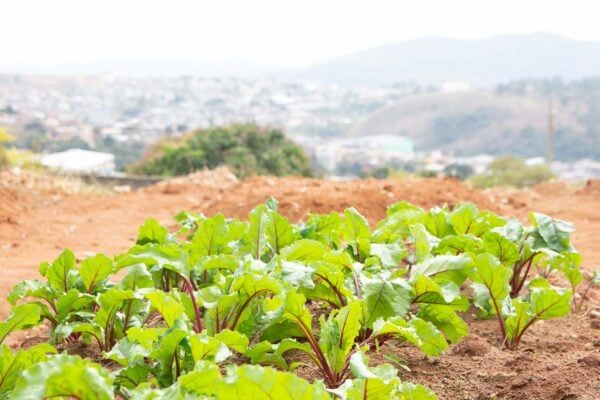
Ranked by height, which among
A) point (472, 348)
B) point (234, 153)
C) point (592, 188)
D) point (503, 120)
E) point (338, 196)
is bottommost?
point (503, 120)

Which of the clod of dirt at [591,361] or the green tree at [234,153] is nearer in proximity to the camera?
the clod of dirt at [591,361]

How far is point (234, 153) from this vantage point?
677 inches

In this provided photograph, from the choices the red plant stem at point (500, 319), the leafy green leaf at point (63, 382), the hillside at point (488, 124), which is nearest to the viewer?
the leafy green leaf at point (63, 382)

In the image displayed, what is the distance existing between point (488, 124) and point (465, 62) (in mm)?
60442

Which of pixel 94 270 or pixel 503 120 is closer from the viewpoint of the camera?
pixel 94 270

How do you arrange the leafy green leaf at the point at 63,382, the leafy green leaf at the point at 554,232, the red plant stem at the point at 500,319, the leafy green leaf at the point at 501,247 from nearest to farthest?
the leafy green leaf at the point at 63,382, the red plant stem at the point at 500,319, the leafy green leaf at the point at 501,247, the leafy green leaf at the point at 554,232

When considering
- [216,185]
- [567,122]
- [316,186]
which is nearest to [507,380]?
[316,186]

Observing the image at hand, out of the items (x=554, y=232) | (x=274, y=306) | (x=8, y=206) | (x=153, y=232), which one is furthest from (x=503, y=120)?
(x=274, y=306)

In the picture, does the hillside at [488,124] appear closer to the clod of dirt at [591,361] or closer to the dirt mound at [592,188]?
the dirt mound at [592,188]

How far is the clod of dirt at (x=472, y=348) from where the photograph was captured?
270 cm

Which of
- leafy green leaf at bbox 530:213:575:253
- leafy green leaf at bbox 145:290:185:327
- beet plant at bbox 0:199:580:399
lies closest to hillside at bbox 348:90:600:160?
leafy green leaf at bbox 530:213:575:253

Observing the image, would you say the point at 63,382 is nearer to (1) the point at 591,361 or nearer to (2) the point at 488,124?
(1) the point at 591,361

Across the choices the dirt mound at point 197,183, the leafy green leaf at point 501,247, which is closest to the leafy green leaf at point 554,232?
the leafy green leaf at point 501,247

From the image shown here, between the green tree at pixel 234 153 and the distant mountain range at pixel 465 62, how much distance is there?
3145 inches
